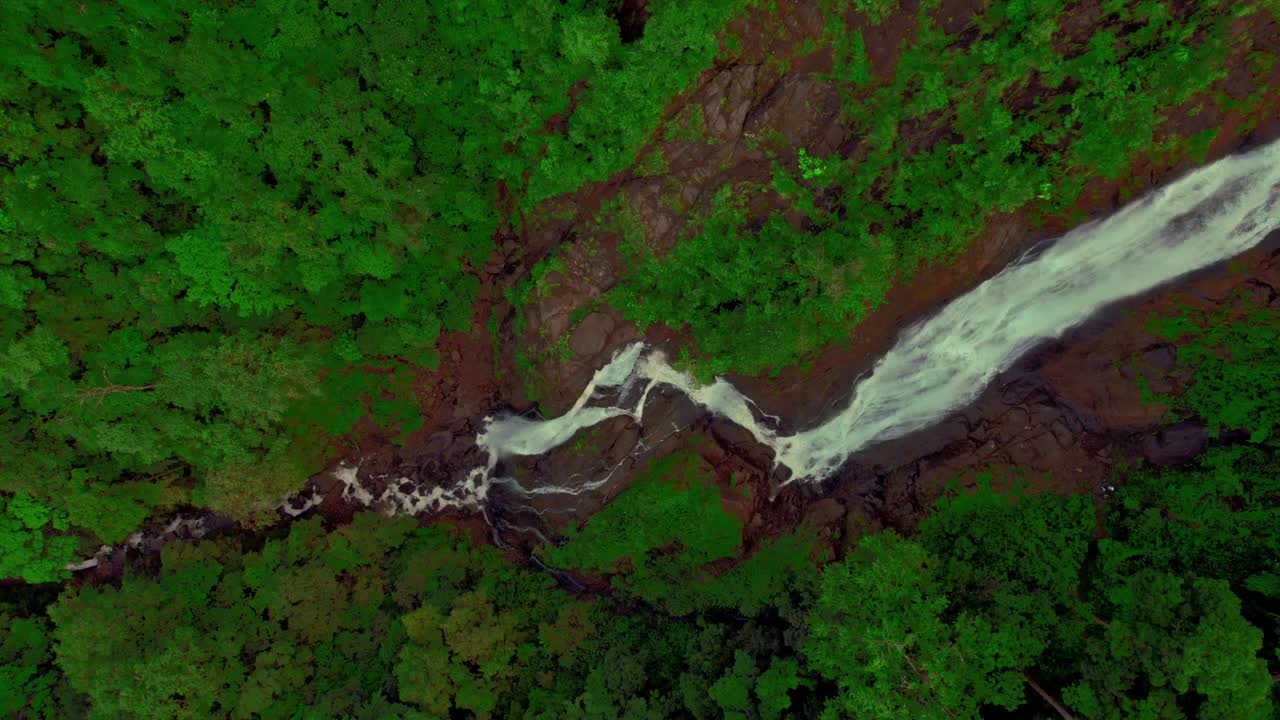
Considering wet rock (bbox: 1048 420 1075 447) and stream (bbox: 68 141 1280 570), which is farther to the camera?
wet rock (bbox: 1048 420 1075 447)

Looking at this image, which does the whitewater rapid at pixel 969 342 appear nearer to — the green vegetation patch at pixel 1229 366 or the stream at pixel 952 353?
the stream at pixel 952 353

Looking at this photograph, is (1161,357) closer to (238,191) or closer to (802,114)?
(802,114)

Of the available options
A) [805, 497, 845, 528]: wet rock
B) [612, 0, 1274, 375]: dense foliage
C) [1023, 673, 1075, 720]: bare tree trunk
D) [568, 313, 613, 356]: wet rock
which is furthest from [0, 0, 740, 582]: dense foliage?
[1023, 673, 1075, 720]: bare tree trunk

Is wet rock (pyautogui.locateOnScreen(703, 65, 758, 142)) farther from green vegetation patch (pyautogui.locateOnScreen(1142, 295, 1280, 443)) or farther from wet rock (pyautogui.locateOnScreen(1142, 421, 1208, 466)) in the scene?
wet rock (pyautogui.locateOnScreen(1142, 421, 1208, 466))

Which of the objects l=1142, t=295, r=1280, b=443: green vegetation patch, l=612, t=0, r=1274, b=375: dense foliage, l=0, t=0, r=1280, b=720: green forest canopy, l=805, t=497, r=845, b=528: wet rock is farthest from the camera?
l=805, t=497, r=845, b=528: wet rock

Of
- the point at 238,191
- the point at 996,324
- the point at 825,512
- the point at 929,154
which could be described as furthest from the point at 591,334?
the point at 996,324

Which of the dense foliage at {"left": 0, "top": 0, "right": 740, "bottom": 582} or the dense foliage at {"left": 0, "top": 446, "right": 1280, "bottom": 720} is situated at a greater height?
the dense foliage at {"left": 0, "top": 0, "right": 740, "bottom": 582}
